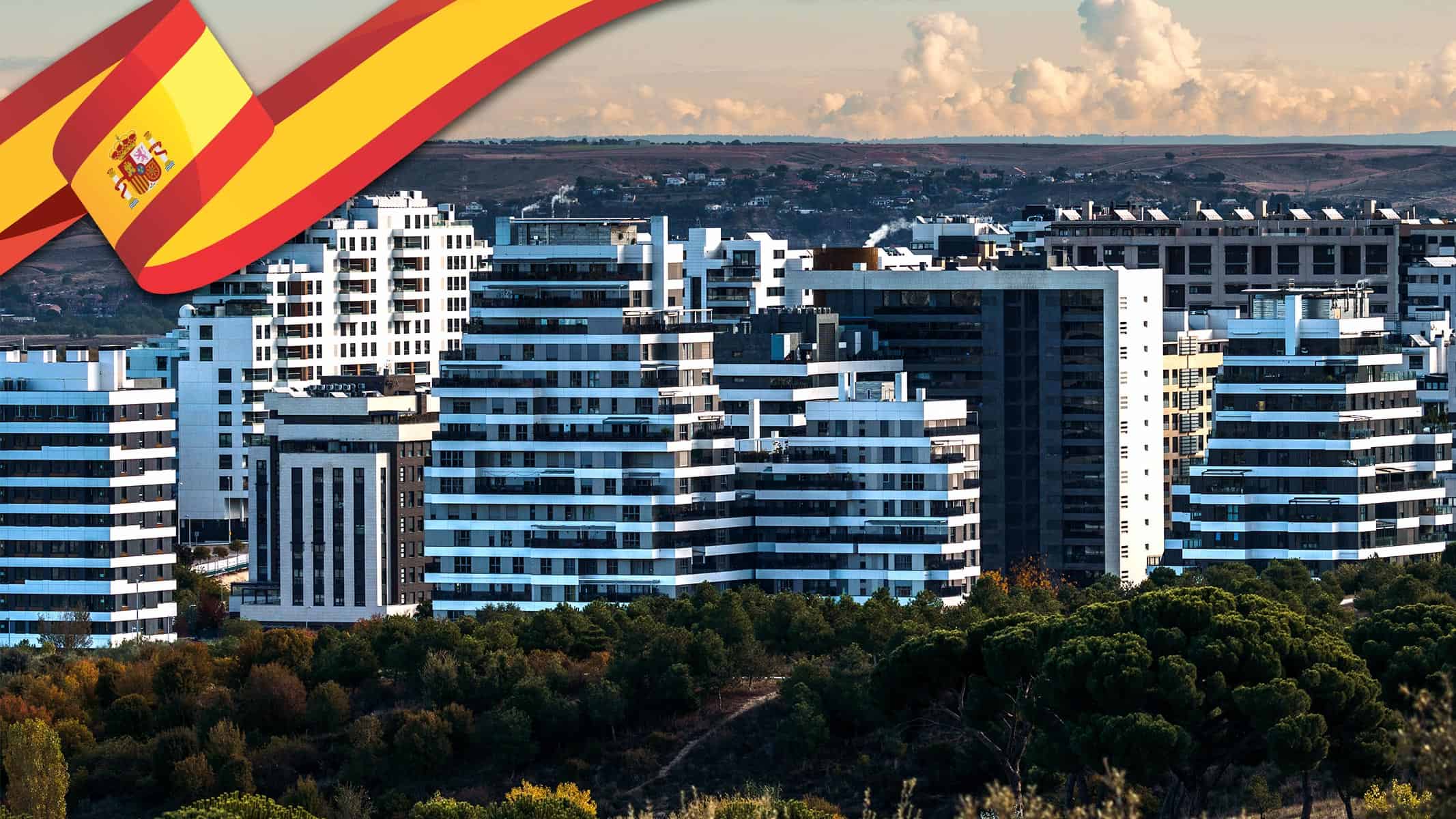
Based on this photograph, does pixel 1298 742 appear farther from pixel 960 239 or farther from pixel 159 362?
pixel 960 239

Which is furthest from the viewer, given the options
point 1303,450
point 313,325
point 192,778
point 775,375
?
point 313,325

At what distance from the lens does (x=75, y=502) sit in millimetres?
79750

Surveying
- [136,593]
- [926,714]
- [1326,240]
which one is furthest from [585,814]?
[1326,240]

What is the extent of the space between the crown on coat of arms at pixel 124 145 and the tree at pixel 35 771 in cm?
4182

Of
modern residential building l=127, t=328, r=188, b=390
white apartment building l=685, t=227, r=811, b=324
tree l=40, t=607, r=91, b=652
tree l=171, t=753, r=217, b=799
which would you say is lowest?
tree l=171, t=753, r=217, b=799

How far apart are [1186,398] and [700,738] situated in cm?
4244

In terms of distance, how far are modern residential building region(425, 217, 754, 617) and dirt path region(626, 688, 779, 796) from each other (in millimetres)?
20861

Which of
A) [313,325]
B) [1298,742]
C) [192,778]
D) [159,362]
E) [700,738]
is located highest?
[313,325]

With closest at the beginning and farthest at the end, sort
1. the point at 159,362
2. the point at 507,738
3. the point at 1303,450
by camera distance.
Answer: the point at 507,738 < the point at 1303,450 < the point at 159,362

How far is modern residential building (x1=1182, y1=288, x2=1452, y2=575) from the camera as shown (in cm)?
7288

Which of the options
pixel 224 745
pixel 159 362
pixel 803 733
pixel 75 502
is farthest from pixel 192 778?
pixel 159 362

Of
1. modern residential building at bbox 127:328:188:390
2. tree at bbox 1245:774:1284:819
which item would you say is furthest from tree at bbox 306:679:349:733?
modern residential building at bbox 127:328:188:390

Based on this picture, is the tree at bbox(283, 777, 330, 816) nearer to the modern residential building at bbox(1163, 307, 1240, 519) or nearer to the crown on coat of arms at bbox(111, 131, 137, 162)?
the crown on coat of arms at bbox(111, 131, 137, 162)

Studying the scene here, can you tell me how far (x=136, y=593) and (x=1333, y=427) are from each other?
109 feet
